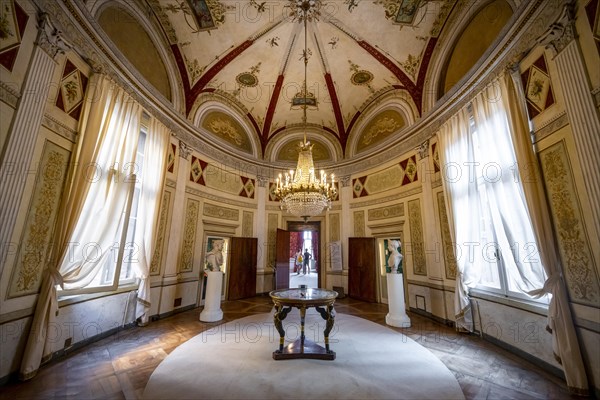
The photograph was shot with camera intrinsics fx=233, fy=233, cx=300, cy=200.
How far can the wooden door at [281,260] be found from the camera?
297 inches

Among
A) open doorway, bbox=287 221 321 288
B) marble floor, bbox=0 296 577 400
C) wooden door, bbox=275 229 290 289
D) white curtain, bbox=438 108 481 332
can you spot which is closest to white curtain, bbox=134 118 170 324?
marble floor, bbox=0 296 577 400

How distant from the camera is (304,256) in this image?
1442 cm

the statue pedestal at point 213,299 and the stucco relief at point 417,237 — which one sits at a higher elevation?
the stucco relief at point 417,237

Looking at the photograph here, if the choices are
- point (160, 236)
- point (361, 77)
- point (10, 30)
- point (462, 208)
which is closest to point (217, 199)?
point (160, 236)

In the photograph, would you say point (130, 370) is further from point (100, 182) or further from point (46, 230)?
point (100, 182)

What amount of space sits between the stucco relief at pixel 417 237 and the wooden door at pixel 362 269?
1336 millimetres

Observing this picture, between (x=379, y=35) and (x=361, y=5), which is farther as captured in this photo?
(x=379, y=35)

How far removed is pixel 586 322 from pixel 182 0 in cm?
752

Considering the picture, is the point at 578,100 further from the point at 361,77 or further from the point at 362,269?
the point at 362,269

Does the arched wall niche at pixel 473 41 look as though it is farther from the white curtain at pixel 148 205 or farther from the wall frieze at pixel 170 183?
the wall frieze at pixel 170 183

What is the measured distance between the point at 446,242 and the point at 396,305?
1.63 m

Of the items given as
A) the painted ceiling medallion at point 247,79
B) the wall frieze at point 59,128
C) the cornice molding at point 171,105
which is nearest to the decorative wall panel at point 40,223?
the wall frieze at point 59,128

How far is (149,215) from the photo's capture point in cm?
457

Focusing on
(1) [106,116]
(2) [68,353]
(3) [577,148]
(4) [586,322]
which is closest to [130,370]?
(2) [68,353]
